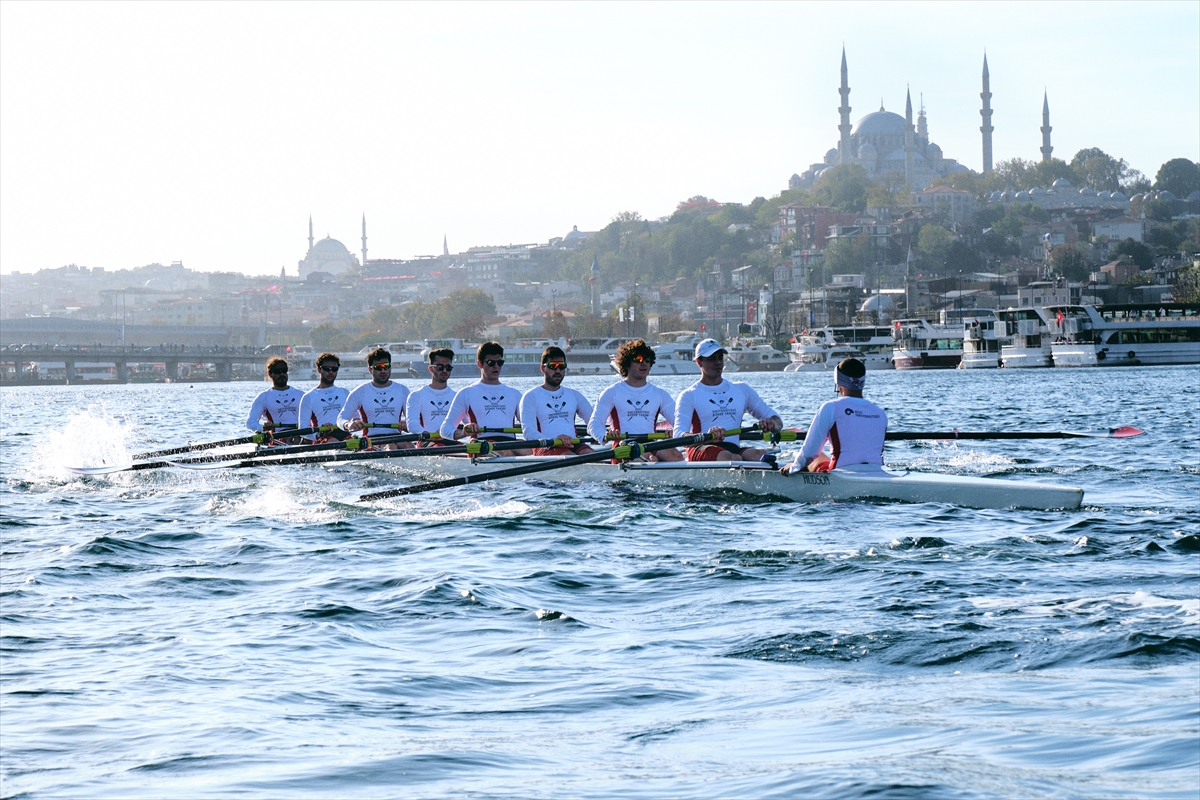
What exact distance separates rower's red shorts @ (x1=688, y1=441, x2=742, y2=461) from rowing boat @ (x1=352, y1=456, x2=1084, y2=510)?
25 cm

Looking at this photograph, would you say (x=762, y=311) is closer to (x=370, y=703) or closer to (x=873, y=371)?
(x=873, y=371)

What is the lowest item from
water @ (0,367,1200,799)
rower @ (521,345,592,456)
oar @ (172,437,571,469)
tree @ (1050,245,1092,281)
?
water @ (0,367,1200,799)

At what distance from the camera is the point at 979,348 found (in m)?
105

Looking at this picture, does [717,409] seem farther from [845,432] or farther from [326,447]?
[326,447]

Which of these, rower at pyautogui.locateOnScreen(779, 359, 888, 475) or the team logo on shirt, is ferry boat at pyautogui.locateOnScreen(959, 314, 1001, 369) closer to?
the team logo on shirt

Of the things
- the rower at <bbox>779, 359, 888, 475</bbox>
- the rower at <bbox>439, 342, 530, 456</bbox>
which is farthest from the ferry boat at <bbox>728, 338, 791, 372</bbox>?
the rower at <bbox>779, 359, 888, 475</bbox>

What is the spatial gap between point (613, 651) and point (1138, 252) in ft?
556

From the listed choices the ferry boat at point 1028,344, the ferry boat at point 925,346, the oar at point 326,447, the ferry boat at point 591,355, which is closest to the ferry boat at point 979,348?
the ferry boat at point 1028,344

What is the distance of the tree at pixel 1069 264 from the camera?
155 metres

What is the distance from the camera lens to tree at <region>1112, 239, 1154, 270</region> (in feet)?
534

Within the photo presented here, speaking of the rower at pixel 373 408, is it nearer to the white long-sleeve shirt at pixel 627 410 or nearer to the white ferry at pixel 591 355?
the white long-sleeve shirt at pixel 627 410

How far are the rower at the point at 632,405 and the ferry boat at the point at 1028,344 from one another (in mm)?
87709

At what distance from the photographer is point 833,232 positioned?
197m

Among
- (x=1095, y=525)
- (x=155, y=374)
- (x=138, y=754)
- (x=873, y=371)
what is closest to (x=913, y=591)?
(x=1095, y=525)
